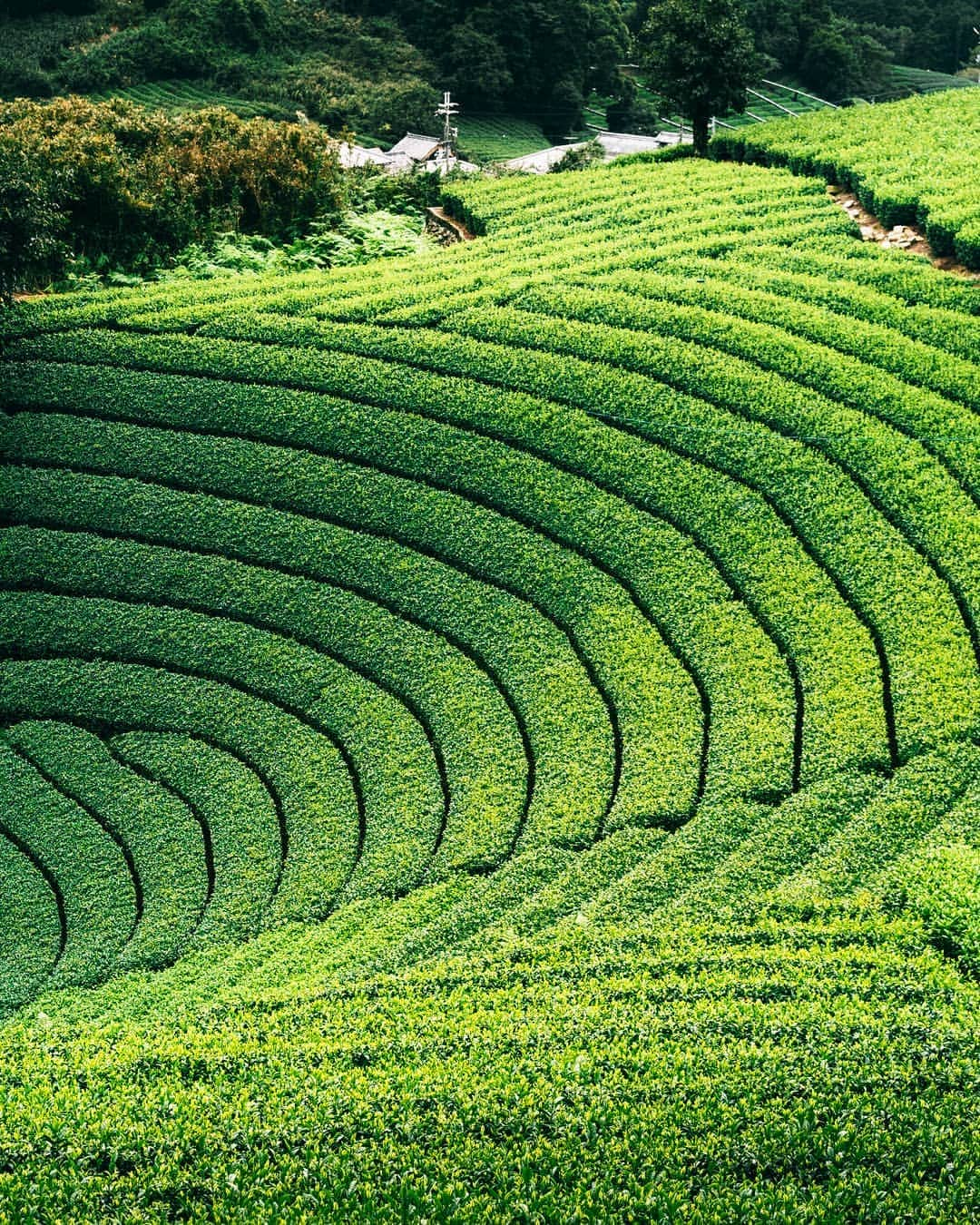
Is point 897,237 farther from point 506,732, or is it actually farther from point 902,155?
point 506,732

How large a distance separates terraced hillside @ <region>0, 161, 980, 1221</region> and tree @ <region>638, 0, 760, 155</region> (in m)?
4.21

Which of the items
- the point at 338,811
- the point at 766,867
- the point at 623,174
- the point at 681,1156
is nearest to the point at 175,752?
the point at 338,811

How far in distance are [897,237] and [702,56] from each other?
781cm

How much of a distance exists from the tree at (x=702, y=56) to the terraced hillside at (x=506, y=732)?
13.8 feet

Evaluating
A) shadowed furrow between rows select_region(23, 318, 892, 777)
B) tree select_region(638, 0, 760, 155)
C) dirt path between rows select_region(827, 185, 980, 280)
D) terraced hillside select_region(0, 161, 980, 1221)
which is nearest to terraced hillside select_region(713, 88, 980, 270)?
dirt path between rows select_region(827, 185, 980, 280)

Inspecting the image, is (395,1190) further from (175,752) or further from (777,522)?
(777,522)

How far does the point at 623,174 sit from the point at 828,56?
36.7 m

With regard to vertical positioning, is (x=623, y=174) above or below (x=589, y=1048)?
above

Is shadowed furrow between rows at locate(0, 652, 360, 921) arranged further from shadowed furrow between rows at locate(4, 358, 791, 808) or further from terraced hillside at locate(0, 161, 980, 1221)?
shadowed furrow between rows at locate(4, 358, 791, 808)

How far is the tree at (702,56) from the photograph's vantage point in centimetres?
2778

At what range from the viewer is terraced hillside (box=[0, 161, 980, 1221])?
372 inches

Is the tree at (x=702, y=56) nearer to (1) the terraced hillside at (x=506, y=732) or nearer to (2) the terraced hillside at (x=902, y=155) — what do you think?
(2) the terraced hillside at (x=902, y=155)

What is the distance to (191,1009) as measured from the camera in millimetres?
12484

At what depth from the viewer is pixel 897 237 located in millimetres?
23234
